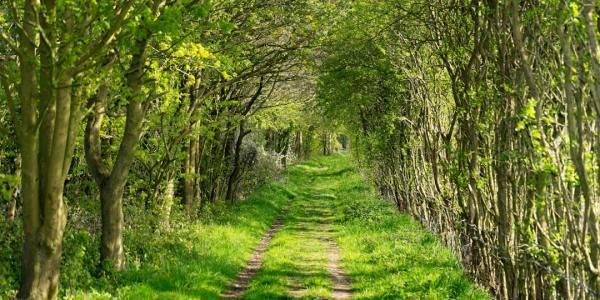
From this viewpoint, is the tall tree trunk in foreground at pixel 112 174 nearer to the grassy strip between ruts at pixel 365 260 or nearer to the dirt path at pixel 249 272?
the dirt path at pixel 249 272

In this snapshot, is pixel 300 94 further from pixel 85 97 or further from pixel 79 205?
pixel 85 97

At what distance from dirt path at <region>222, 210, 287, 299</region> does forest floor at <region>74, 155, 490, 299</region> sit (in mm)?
21

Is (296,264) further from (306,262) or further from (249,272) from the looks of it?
(249,272)

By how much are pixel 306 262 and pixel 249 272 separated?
180 cm

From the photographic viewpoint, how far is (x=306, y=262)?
1510 cm

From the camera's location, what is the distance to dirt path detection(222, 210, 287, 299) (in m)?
11.7

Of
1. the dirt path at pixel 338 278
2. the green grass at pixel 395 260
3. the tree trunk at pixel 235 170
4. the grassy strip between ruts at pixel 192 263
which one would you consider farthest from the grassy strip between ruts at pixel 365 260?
the tree trunk at pixel 235 170

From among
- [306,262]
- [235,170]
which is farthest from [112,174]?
[235,170]

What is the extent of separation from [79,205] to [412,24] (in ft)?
28.9

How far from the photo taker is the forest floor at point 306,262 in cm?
1091

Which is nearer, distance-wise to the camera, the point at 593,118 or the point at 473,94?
the point at 593,118

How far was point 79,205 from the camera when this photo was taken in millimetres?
13547

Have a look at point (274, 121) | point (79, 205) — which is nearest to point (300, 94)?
point (274, 121)

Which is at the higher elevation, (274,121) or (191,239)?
(274,121)
